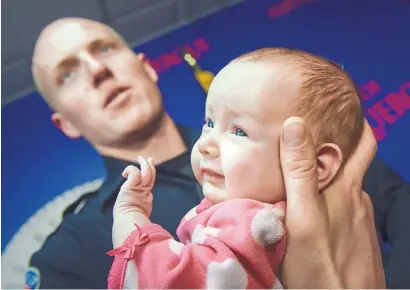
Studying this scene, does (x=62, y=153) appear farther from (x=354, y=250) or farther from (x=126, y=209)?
(x=354, y=250)

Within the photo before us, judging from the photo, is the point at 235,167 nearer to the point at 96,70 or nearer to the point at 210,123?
the point at 210,123

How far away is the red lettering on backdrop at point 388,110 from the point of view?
856mm

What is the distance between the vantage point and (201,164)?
0.60 meters

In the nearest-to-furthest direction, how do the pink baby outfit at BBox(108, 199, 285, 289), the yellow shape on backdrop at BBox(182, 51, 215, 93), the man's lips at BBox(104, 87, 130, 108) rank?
the pink baby outfit at BBox(108, 199, 285, 289)
the man's lips at BBox(104, 87, 130, 108)
the yellow shape on backdrop at BBox(182, 51, 215, 93)

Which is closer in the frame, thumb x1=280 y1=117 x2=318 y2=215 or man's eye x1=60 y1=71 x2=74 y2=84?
thumb x1=280 y1=117 x2=318 y2=215

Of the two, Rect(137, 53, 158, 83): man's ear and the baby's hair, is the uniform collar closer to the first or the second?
Rect(137, 53, 158, 83): man's ear

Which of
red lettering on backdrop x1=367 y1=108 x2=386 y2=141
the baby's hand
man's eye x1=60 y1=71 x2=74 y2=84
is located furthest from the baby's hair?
man's eye x1=60 y1=71 x2=74 y2=84

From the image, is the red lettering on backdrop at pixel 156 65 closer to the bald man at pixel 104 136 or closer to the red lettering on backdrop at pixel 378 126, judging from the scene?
the bald man at pixel 104 136

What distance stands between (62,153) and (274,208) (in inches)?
20.6

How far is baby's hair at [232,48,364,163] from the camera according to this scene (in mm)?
554

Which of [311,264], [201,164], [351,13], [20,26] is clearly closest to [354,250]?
[311,264]

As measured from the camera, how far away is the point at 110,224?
0.76 m

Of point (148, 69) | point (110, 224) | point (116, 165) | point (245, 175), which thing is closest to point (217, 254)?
point (245, 175)

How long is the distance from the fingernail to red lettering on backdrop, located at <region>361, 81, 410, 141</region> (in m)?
0.35
